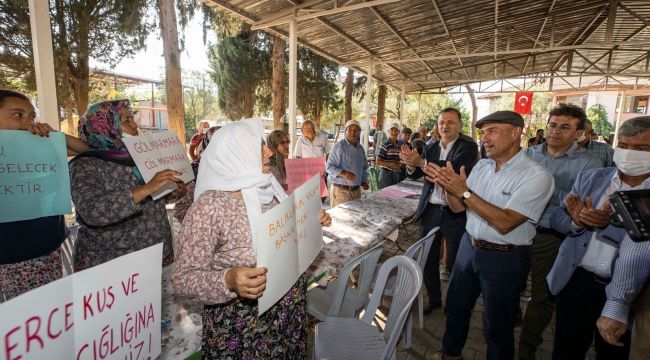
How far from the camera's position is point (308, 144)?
642 centimetres

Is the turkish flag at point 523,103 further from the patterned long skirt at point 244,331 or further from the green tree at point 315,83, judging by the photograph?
the patterned long skirt at point 244,331

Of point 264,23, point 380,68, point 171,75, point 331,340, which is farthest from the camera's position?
point 380,68

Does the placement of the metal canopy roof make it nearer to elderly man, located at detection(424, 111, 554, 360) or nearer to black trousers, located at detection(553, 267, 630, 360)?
elderly man, located at detection(424, 111, 554, 360)

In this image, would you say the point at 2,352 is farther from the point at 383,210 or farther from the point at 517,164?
the point at 383,210

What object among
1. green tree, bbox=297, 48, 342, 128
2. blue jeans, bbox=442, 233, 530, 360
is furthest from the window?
blue jeans, bbox=442, 233, 530, 360

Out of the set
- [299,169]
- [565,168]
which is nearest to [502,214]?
[565,168]

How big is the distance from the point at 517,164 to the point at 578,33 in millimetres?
10825

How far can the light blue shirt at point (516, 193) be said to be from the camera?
1.99 m

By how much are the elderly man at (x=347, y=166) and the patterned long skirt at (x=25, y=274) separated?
3.45m

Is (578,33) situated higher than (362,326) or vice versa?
(578,33)

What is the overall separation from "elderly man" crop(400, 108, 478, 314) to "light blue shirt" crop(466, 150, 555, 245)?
2.62 feet

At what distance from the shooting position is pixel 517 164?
7.00 ft

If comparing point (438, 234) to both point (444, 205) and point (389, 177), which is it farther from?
point (389, 177)

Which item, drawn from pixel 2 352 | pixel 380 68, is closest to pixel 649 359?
pixel 2 352
